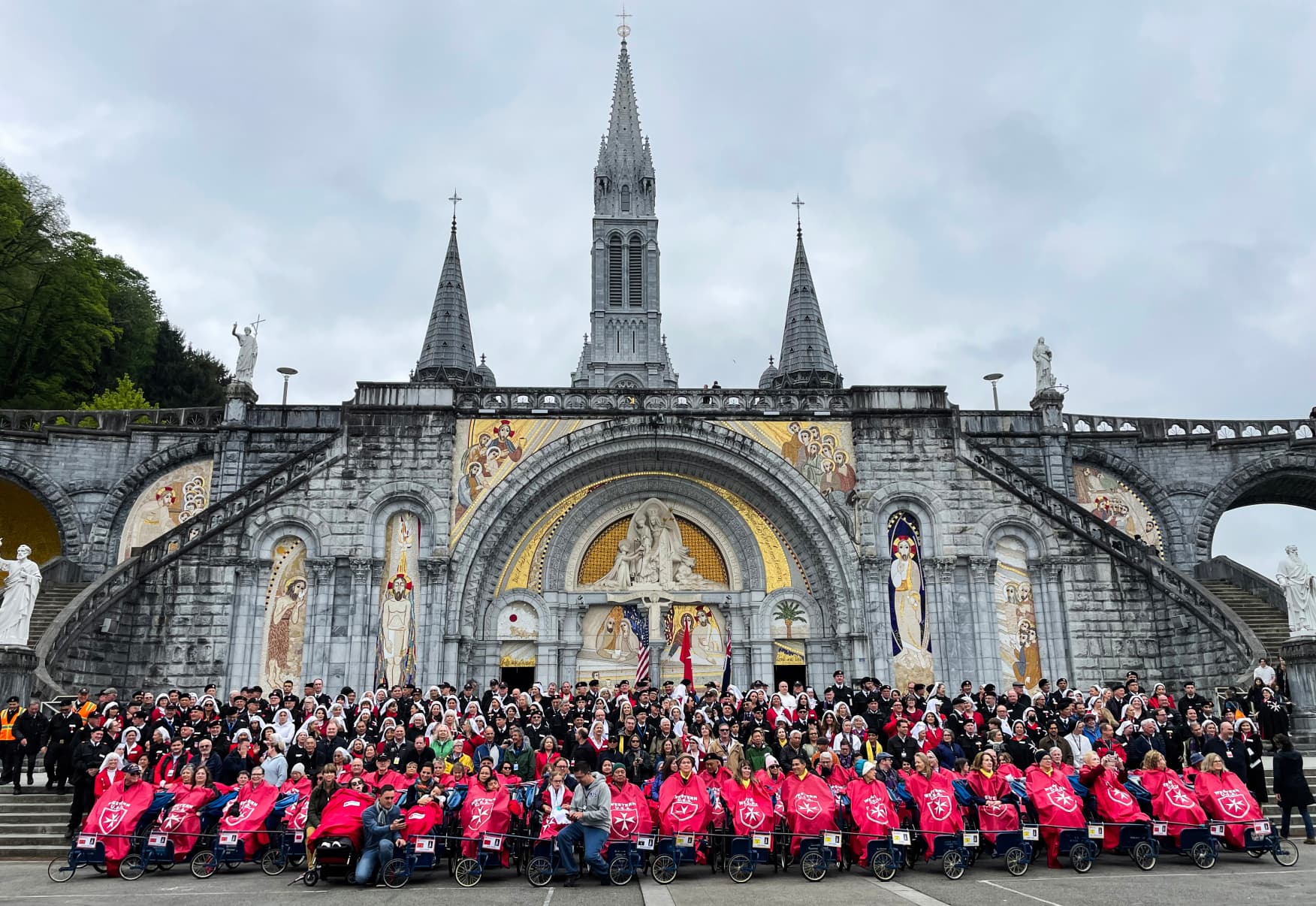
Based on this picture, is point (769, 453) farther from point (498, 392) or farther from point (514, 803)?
point (514, 803)

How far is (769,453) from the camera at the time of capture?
2408 centimetres

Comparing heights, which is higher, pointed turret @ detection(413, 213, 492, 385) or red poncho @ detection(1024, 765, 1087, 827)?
pointed turret @ detection(413, 213, 492, 385)

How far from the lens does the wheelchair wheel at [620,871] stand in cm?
1029

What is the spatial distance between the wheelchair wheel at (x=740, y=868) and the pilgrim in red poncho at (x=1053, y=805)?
11.3 feet

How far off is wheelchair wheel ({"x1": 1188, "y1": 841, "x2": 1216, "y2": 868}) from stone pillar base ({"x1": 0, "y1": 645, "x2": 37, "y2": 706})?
18803mm

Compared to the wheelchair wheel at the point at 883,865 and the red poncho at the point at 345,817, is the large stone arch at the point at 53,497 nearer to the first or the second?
the red poncho at the point at 345,817

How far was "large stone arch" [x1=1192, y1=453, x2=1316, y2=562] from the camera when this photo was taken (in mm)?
27344

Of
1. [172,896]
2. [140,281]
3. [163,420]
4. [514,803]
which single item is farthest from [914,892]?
[140,281]

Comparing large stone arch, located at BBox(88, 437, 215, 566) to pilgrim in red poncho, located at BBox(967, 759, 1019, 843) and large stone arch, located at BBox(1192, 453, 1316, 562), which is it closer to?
pilgrim in red poncho, located at BBox(967, 759, 1019, 843)

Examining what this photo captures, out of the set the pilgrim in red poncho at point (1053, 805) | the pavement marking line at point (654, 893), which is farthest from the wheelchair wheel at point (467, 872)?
the pilgrim in red poncho at point (1053, 805)

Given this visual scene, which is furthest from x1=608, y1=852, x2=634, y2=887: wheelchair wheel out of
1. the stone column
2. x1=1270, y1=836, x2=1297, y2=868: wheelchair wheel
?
the stone column

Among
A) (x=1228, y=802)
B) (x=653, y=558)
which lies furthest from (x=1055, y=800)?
(x=653, y=558)

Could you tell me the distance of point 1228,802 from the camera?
1095 centimetres

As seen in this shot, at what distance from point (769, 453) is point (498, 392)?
715 centimetres
